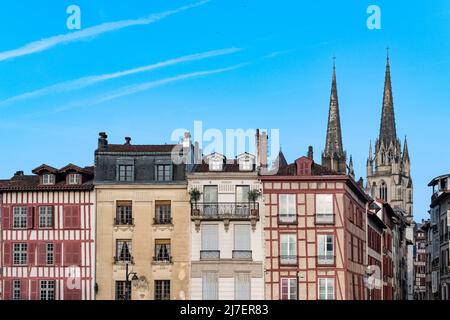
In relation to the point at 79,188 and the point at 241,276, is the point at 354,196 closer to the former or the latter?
the point at 241,276

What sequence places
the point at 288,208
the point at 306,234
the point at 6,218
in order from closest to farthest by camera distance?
1. the point at 306,234
2. the point at 288,208
3. the point at 6,218

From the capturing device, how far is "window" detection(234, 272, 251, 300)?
59750 mm

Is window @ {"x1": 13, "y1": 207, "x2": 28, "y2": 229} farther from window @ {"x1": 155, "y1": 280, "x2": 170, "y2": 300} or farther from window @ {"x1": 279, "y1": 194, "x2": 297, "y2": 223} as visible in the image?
window @ {"x1": 279, "y1": 194, "x2": 297, "y2": 223}

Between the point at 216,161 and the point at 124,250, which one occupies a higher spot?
the point at 216,161

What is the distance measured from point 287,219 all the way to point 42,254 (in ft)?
48.9

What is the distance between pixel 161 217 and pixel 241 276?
5998 millimetres

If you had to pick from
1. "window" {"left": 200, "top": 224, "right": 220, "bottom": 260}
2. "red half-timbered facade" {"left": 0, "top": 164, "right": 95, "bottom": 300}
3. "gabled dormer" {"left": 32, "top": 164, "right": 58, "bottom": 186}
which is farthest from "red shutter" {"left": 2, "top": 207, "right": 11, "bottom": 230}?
"window" {"left": 200, "top": 224, "right": 220, "bottom": 260}

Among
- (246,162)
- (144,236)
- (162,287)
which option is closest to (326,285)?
(246,162)

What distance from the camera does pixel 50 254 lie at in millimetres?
60438

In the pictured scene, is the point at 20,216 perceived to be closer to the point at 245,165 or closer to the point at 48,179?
the point at 48,179

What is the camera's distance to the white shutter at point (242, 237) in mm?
60031

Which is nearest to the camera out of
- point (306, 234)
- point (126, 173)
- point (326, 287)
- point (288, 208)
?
point (326, 287)

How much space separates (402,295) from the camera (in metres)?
108

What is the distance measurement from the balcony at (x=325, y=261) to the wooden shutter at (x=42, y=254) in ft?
54.0
